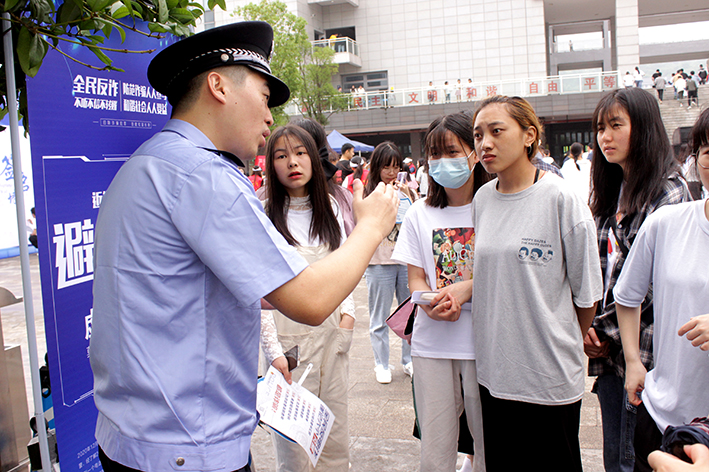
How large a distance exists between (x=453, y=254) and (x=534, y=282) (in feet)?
1.55

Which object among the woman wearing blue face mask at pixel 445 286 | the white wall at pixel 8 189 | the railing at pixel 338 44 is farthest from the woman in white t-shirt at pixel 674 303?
the railing at pixel 338 44

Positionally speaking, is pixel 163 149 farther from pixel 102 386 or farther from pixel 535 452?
pixel 535 452

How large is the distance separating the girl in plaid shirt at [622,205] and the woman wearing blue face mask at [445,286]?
1.84 ft

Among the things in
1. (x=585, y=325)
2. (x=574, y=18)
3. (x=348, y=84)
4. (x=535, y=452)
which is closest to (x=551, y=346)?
(x=585, y=325)

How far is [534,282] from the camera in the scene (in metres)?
2.00

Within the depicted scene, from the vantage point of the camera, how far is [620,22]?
95.4 feet

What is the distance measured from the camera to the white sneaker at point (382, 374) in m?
4.22

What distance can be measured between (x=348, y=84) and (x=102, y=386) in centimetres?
3543

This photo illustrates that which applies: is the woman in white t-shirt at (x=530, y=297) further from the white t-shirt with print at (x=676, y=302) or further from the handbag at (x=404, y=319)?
the handbag at (x=404, y=319)

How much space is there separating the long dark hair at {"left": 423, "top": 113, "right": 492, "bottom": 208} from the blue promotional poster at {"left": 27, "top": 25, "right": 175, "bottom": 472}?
1338mm

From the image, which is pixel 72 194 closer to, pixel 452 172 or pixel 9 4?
pixel 9 4

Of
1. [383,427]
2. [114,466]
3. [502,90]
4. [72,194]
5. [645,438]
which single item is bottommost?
[383,427]

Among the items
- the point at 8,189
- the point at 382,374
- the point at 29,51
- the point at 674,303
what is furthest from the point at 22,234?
the point at 8,189

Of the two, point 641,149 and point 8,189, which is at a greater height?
point 8,189
